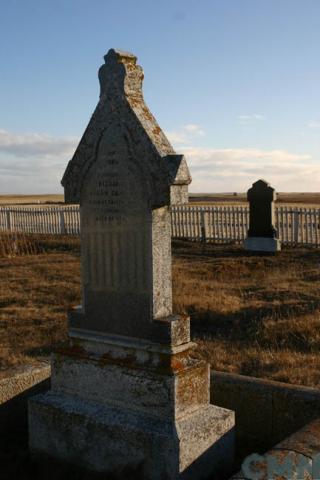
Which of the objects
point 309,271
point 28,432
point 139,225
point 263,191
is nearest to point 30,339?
point 28,432

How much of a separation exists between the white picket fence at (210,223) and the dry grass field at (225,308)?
8.98 ft

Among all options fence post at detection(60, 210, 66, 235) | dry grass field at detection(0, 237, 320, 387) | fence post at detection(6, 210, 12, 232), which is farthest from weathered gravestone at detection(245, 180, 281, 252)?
fence post at detection(6, 210, 12, 232)

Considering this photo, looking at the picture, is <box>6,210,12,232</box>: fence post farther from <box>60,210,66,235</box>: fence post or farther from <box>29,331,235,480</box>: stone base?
<box>29,331,235,480</box>: stone base

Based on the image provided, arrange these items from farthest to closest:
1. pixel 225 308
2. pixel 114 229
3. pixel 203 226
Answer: pixel 203 226
pixel 225 308
pixel 114 229

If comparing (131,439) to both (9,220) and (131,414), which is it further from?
(9,220)

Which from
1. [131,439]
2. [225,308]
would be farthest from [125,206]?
[225,308]

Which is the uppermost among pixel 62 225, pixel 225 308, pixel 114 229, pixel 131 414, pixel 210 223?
pixel 114 229

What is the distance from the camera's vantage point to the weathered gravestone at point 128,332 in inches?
131

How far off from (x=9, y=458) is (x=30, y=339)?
299 centimetres

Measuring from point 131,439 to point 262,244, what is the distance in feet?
40.2

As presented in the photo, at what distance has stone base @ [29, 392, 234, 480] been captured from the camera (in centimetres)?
325

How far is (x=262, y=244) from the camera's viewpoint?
15.2m

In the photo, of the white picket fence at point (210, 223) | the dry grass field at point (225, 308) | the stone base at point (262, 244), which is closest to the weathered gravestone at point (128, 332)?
the dry grass field at point (225, 308)

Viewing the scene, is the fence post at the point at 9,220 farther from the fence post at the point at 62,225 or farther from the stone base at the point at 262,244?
the stone base at the point at 262,244
